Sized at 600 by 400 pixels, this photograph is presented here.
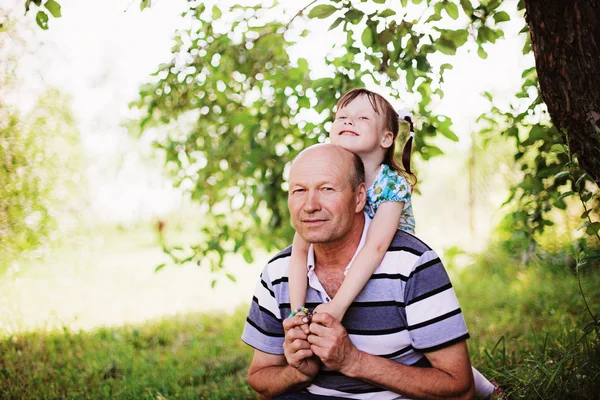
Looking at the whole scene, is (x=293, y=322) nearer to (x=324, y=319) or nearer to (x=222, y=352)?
(x=324, y=319)

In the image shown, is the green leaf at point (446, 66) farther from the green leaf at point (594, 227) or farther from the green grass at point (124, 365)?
the green grass at point (124, 365)

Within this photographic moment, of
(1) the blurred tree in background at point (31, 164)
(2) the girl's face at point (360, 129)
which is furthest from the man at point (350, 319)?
(1) the blurred tree in background at point (31, 164)

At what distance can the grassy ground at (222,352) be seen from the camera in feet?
9.92

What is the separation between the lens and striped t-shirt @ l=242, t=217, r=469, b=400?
2199 millimetres

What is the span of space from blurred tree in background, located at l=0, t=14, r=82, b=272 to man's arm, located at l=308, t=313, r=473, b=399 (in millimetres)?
2627

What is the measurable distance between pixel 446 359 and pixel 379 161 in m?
1.04

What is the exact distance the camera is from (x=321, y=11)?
2891 millimetres

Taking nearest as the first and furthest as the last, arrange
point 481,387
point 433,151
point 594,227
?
point 594,227
point 481,387
point 433,151

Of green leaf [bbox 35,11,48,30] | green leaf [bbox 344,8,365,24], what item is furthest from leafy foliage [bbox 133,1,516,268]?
green leaf [bbox 35,11,48,30]

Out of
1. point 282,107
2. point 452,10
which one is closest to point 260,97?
point 282,107

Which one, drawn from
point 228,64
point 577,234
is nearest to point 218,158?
point 228,64

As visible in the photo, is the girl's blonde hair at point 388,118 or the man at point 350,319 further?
the girl's blonde hair at point 388,118

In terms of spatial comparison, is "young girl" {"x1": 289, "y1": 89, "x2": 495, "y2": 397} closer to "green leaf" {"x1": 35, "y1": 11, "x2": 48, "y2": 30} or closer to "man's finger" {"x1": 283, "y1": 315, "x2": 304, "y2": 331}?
"man's finger" {"x1": 283, "y1": 315, "x2": 304, "y2": 331}

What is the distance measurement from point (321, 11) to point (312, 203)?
1098mm
